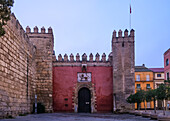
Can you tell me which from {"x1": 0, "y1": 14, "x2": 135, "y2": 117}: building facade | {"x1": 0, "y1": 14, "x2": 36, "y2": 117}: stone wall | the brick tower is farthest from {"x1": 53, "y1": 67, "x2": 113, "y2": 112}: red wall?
{"x1": 0, "y1": 14, "x2": 36, "y2": 117}: stone wall

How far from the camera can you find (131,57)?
20.3 meters

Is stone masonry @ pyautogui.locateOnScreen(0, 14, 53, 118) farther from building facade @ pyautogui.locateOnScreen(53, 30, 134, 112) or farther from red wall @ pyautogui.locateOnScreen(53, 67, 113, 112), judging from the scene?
building facade @ pyautogui.locateOnScreen(53, 30, 134, 112)

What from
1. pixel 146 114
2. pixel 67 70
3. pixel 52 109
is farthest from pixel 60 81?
pixel 146 114

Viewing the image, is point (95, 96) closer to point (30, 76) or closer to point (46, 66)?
point (46, 66)

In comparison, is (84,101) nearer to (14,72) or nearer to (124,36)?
(124,36)

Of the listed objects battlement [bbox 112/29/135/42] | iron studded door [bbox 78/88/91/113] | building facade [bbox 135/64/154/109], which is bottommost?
iron studded door [bbox 78/88/91/113]

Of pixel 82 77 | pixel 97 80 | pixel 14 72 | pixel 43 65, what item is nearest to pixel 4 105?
pixel 14 72

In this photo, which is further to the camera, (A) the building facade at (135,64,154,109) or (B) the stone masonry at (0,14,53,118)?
(A) the building facade at (135,64,154,109)

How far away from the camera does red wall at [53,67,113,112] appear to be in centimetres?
2016

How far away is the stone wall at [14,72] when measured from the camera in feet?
33.7

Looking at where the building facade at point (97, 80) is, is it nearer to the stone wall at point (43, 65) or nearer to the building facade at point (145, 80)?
the stone wall at point (43, 65)

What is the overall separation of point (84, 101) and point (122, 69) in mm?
3995

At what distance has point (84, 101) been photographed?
2050 cm

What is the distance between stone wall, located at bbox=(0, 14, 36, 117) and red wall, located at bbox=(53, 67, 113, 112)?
4557 mm
